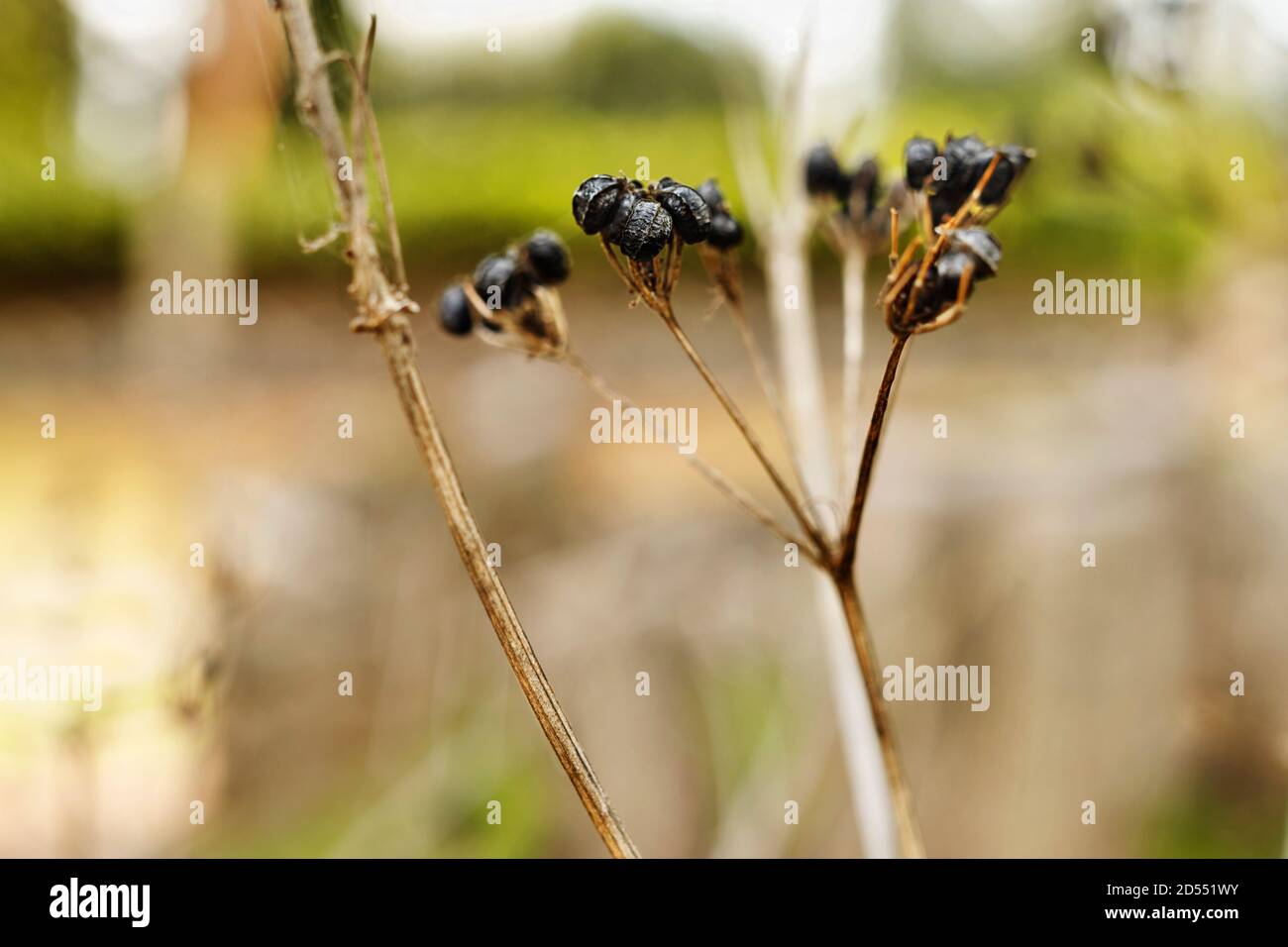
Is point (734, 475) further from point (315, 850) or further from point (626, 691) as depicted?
point (315, 850)

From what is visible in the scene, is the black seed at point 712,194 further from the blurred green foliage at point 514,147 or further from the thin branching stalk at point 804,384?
the blurred green foliage at point 514,147

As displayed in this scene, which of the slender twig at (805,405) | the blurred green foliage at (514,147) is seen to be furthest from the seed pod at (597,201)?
the blurred green foliage at (514,147)

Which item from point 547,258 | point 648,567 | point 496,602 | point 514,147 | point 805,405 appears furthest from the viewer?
point 514,147

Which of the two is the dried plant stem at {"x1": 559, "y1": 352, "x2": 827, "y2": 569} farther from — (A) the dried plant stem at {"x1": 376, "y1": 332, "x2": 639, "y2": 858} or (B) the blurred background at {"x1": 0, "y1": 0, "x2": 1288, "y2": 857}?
(B) the blurred background at {"x1": 0, "y1": 0, "x2": 1288, "y2": 857}

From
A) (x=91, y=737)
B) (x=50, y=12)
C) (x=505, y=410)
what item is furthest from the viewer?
(x=50, y=12)

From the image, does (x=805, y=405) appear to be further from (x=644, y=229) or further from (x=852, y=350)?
(x=644, y=229)

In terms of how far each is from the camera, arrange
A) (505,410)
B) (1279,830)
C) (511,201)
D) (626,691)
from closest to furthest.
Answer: (626,691)
(1279,830)
(505,410)
(511,201)

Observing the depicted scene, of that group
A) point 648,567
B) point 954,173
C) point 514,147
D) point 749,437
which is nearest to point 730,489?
point 749,437
